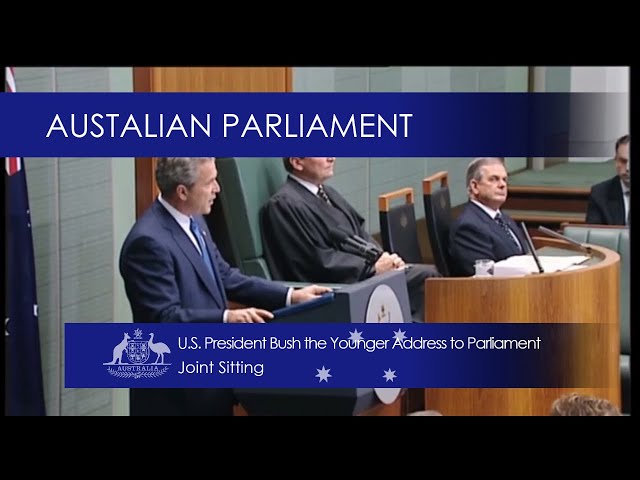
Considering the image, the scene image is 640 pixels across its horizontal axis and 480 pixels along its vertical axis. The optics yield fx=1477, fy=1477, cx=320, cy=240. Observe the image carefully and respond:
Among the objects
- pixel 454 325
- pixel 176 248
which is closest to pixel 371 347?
pixel 454 325

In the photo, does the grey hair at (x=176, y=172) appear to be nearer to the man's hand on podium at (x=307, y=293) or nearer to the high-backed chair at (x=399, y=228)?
the man's hand on podium at (x=307, y=293)

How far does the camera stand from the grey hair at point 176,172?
508 cm

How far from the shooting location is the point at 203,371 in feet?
16.4

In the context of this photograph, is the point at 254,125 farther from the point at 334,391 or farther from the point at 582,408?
the point at 582,408

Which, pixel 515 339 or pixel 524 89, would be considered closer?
pixel 515 339

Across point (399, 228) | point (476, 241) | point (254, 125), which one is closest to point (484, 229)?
Result: point (476, 241)

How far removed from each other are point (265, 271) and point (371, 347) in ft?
1.71

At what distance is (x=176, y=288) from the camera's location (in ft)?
16.8

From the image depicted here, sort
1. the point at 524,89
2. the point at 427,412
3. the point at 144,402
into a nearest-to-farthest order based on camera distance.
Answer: the point at 427,412
the point at 144,402
the point at 524,89

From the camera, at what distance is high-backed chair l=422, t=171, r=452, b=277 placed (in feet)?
17.7

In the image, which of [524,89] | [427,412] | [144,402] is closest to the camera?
[427,412]

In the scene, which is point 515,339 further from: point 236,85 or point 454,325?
point 236,85

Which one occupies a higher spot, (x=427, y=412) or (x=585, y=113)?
(x=585, y=113)

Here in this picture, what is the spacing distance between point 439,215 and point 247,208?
2.44ft
